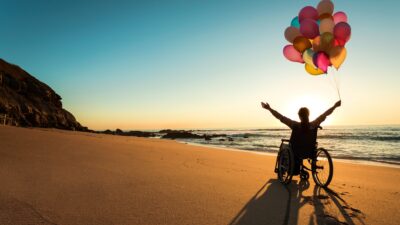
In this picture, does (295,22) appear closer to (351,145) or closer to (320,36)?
(320,36)

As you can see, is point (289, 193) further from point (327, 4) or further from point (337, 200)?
point (327, 4)

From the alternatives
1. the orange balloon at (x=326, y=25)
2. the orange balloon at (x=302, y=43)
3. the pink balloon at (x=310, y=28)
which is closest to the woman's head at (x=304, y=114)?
the orange balloon at (x=302, y=43)

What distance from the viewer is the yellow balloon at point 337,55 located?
5598 millimetres

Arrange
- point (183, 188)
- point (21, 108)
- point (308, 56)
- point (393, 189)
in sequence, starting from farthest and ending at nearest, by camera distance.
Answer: point (21, 108) < point (308, 56) < point (393, 189) < point (183, 188)

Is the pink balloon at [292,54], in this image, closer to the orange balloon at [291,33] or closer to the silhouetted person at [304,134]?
the orange balloon at [291,33]

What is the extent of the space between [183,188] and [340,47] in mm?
4000

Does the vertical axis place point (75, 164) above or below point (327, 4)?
below

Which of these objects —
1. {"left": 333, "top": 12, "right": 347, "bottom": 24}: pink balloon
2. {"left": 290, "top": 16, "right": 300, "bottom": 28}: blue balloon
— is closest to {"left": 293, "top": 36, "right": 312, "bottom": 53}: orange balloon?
{"left": 290, "top": 16, "right": 300, "bottom": 28}: blue balloon

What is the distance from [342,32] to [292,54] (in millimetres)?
1210

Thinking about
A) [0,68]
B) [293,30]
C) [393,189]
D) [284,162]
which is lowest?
[393,189]

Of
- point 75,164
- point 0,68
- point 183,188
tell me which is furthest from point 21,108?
point 183,188

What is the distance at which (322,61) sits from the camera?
5.71 metres

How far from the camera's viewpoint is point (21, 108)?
114ft

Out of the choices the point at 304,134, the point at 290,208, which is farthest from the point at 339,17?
the point at 290,208
